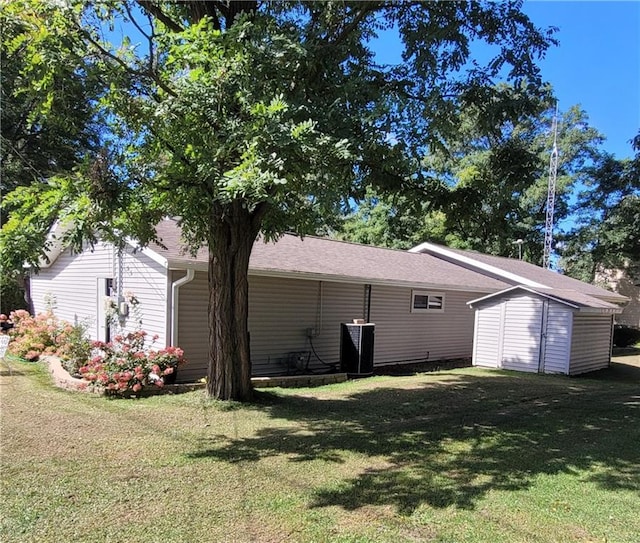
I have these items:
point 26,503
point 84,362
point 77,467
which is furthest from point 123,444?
point 84,362

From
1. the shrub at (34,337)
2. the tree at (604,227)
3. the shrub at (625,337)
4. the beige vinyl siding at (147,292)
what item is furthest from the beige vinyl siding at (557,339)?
the tree at (604,227)

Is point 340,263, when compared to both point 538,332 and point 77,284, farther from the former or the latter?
point 77,284

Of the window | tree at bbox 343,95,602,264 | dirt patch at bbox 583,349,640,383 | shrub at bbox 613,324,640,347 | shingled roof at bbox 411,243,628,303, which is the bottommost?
shrub at bbox 613,324,640,347

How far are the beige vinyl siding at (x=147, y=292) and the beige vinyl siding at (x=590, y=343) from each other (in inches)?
395

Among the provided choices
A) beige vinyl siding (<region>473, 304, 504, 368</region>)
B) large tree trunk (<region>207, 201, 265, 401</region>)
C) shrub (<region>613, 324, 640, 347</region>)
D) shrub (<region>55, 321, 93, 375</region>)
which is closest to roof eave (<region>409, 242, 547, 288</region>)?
beige vinyl siding (<region>473, 304, 504, 368</region>)

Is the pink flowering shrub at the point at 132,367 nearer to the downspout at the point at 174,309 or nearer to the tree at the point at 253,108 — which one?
the downspout at the point at 174,309

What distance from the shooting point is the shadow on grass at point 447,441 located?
4477 millimetres

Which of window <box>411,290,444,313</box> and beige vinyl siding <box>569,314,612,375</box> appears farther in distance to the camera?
window <box>411,290,444,313</box>

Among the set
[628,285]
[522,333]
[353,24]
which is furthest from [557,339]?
[628,285]

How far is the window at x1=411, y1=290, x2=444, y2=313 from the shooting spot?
13.9 metres

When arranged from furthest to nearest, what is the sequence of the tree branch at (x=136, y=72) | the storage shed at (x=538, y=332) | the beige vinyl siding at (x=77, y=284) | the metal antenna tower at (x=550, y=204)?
the metal antenna tower at (x=550, y=204) → the storage shed at (x=538, y=332) → the beige vinyl siding at (x=77, y=284) → the tree branch at (x=136, y=72)

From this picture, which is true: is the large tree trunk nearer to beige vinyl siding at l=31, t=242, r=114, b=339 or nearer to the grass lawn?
the grass lawn

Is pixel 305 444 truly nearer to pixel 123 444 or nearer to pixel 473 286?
pixel 123 444

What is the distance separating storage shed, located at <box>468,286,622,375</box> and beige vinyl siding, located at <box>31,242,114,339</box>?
1005cm
